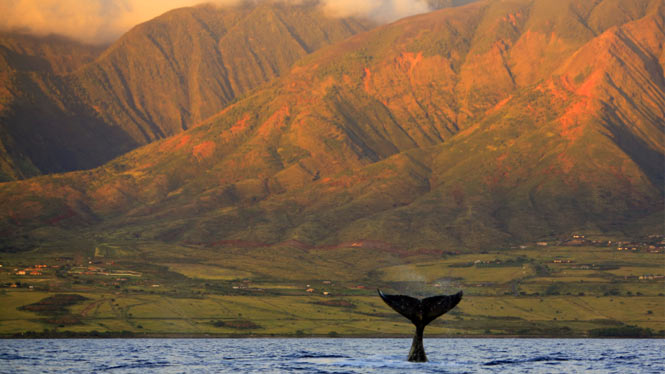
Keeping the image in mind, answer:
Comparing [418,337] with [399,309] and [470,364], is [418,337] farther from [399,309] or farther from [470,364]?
[470,364]

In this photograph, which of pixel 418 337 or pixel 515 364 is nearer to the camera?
pixel 418 337

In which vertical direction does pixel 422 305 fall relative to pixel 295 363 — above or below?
above

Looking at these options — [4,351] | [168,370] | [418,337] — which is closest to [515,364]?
[418,337]

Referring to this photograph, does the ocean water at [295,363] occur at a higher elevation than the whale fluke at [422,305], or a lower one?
lower

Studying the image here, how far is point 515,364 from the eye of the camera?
115m

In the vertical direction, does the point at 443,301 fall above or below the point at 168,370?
above

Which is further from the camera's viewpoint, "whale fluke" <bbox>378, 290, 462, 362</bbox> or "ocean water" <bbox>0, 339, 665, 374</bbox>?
"ocean water" <bbox>0, 339, 665, 374</bbox>

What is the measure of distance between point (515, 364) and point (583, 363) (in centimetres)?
1167

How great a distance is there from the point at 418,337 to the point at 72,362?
48.0 meters

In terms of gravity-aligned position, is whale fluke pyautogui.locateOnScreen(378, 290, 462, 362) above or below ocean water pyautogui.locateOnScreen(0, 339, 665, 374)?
above

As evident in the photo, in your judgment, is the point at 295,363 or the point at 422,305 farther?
the point at 295,363

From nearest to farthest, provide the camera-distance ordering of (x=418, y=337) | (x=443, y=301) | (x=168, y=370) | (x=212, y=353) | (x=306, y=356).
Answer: (x=443, y=301)
(x=418, y=337)
(x=168, y=370)
(x=306, y=356)
(x=212, y=353)

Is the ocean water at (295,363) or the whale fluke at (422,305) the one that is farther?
the ocean water at (295,363)

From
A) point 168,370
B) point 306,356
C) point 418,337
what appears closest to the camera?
point 418,337
